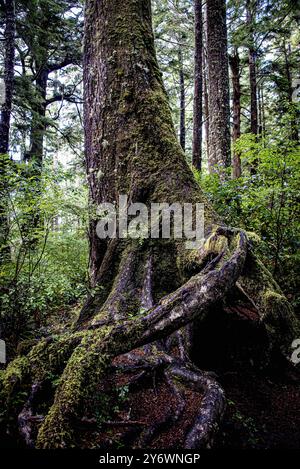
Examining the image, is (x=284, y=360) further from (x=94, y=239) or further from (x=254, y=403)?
(x=94, y=239)

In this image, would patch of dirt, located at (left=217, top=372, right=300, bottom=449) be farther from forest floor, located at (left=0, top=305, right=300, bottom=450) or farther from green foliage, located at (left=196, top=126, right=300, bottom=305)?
green foliage, located at (left=196, top=126, right=300, bottom=305)

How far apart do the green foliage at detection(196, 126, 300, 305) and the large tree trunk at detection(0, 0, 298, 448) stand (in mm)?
1629

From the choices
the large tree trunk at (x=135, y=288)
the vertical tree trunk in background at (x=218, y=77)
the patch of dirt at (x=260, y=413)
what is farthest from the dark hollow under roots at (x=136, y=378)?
the vertical tree trunk in background at (x=218, y=77)

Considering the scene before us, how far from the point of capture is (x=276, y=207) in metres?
5.15

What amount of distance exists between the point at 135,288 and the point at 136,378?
113 centimetres

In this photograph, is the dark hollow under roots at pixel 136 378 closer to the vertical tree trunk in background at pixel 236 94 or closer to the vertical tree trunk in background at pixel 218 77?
the vertical tree trunk in background at pixel 218 77

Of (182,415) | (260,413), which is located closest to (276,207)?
A: (260,413)

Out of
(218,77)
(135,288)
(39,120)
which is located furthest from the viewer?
(39,120)

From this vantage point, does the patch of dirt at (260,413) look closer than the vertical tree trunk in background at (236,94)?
Yes

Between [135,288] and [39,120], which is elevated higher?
[39,120]

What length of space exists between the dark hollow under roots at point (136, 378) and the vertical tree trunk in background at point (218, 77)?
18.9ft

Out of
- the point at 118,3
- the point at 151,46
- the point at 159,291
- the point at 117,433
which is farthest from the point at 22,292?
the point at 118,3

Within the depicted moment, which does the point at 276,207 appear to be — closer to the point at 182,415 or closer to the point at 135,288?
the point at 135,288

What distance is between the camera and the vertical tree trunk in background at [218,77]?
8.37m
